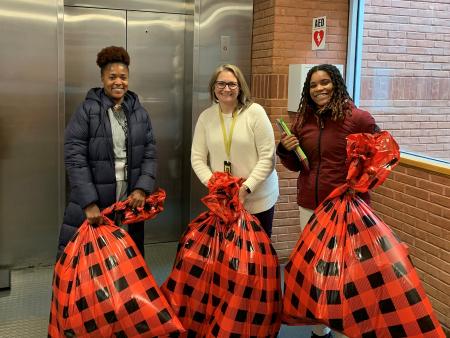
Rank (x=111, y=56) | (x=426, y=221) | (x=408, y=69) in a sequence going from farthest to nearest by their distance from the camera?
(x=408, y=69)
(x=426, y=221)
(x=111, y=56)

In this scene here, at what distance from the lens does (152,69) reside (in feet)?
14.2

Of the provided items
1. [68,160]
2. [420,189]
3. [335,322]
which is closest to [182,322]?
[335,322]

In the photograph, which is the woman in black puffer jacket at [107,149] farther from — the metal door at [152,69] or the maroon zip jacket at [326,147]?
the metal door at [152,69]

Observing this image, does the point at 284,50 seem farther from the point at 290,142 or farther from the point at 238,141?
the point at 290,142

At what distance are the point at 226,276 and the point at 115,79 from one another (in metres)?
1.19

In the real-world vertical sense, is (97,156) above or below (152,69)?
below

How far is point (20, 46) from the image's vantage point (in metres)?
3.61

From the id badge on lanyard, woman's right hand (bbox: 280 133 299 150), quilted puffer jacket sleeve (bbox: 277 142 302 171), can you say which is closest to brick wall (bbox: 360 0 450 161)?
quilted puffer jacket sleeve (bbox: 277 142 302 171)

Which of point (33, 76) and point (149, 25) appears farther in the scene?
point (149, 25)

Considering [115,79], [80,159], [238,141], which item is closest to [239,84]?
[238,141]

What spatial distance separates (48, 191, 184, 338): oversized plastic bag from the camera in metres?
2.37

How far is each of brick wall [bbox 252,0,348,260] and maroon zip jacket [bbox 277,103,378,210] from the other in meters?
1.34

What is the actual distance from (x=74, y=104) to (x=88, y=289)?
2064 millimetres

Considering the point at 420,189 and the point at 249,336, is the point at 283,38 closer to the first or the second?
the point at 420,189
